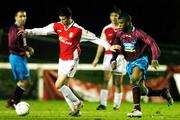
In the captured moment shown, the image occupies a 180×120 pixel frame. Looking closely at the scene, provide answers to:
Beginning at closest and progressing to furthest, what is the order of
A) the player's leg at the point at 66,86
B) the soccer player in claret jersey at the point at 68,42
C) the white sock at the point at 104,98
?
the player's leg at the point at 66,86 < the soccer player in claret jersey at the point at 68,42 < the white sock at the point at 104,98

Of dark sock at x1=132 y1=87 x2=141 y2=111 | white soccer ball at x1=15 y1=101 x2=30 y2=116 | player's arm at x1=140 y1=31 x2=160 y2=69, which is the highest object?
player's arm at x1=140 y1=31 x2=160 y2=69

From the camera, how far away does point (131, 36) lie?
45.0 feet

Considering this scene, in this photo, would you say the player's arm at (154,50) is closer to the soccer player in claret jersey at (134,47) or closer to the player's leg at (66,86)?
the soccer player in claret jersey at (134,47)

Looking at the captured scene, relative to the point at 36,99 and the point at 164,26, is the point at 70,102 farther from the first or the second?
the point at 164,26

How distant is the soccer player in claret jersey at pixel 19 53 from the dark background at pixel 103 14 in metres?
12.4

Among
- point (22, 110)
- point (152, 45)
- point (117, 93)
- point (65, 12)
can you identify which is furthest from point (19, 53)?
point (152, 45)

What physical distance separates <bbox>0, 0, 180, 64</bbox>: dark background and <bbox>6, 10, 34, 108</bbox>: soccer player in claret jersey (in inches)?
489

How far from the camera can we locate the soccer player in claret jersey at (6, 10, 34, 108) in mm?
16297

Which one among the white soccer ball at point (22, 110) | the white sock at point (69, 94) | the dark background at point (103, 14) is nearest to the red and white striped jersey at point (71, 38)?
the white sock at point (69, 94)

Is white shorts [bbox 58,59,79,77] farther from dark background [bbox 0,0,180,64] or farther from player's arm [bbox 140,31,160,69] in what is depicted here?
dark background [bbox 0,0,180,64]

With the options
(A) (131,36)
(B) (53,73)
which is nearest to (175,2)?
(B) (53,73)

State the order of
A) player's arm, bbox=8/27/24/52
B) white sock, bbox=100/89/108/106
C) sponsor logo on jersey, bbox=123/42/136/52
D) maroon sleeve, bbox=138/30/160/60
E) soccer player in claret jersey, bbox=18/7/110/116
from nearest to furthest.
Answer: maroon sleeve, bbox=138/30/160/60
soccer player in claret jersey, bbox=18/7/110/116
sponsor logo on jersey, bbox=123/42/136/52
player's arm, bbox=8/27/24/52
white sock, bbox=100/89/108/106

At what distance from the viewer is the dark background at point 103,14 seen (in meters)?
29.3

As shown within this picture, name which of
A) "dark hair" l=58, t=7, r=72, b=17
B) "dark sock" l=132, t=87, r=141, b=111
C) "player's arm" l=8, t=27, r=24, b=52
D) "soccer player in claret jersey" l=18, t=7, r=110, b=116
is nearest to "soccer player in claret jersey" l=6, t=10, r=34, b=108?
"player's arm" l=8, t=27, r=24, b=52
